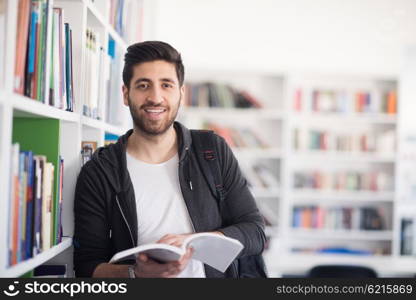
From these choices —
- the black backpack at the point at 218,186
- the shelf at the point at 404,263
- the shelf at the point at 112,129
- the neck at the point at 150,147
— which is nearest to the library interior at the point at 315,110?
the shelf at the point at 404,263

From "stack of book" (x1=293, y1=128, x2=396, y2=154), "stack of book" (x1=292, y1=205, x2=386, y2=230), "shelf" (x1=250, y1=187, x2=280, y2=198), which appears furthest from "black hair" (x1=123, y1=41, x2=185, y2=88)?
"stack of book" (x1=292, y1=205, x2=386, y2=230)

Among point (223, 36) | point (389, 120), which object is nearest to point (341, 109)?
point (389, 120)

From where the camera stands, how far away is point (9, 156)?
1.22 meters

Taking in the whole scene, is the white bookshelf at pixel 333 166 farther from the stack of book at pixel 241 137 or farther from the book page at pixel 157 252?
the book page at pixel 157 252

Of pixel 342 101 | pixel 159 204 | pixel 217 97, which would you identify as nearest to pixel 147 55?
pixel 159 204

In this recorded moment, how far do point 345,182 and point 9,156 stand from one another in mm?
4673

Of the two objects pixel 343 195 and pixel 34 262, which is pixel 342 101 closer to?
pixel 343 195

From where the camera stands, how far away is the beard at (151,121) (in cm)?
173

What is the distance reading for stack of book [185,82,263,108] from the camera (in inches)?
212

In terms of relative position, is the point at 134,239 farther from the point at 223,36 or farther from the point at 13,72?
the point at 223,36

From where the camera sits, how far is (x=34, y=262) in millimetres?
1368

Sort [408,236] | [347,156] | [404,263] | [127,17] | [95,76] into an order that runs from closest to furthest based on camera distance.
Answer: [95,76] → [127,17] → [404,263] → [408,236] → [347,156]

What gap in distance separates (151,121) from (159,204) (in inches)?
10.6

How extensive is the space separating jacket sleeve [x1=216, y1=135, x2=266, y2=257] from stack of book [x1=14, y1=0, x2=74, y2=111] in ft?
1.79
